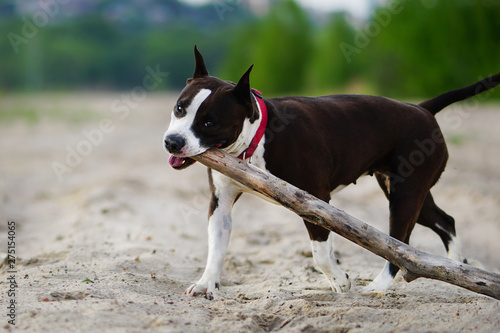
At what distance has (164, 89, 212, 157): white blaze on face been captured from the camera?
3.98 metres

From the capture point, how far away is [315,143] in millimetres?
4480

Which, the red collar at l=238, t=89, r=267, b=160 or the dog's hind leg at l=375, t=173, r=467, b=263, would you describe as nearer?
the red collar at l=238, t=89, r=267, b=160

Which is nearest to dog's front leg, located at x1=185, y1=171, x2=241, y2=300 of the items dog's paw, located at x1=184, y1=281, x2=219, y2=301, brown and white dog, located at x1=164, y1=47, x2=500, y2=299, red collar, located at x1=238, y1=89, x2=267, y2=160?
brown and white dog, located at x1=164, y1=47, x2=500, y2=299

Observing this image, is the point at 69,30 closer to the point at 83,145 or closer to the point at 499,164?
the point at 83,145

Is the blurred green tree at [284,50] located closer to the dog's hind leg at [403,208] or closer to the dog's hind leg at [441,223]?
the dog's hind leg at [441,223]

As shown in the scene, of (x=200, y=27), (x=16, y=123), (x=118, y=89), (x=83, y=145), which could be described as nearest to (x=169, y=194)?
(x=83, y=145)

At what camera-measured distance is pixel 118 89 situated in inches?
3393

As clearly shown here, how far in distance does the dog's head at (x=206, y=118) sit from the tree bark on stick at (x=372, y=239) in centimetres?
31

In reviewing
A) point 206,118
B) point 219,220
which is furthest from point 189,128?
point 219,220

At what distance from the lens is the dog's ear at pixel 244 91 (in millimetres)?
4086

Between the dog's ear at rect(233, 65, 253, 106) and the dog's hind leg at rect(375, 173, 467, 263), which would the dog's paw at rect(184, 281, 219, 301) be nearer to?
the dog's ear at rect(233, 65, 253, 106)

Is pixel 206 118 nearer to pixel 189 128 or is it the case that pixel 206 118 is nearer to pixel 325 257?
pixel 189 128

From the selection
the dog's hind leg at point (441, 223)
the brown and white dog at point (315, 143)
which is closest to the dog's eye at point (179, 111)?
the brown and white dog at point (315, 143)

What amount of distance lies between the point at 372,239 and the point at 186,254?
2642 millimetres
